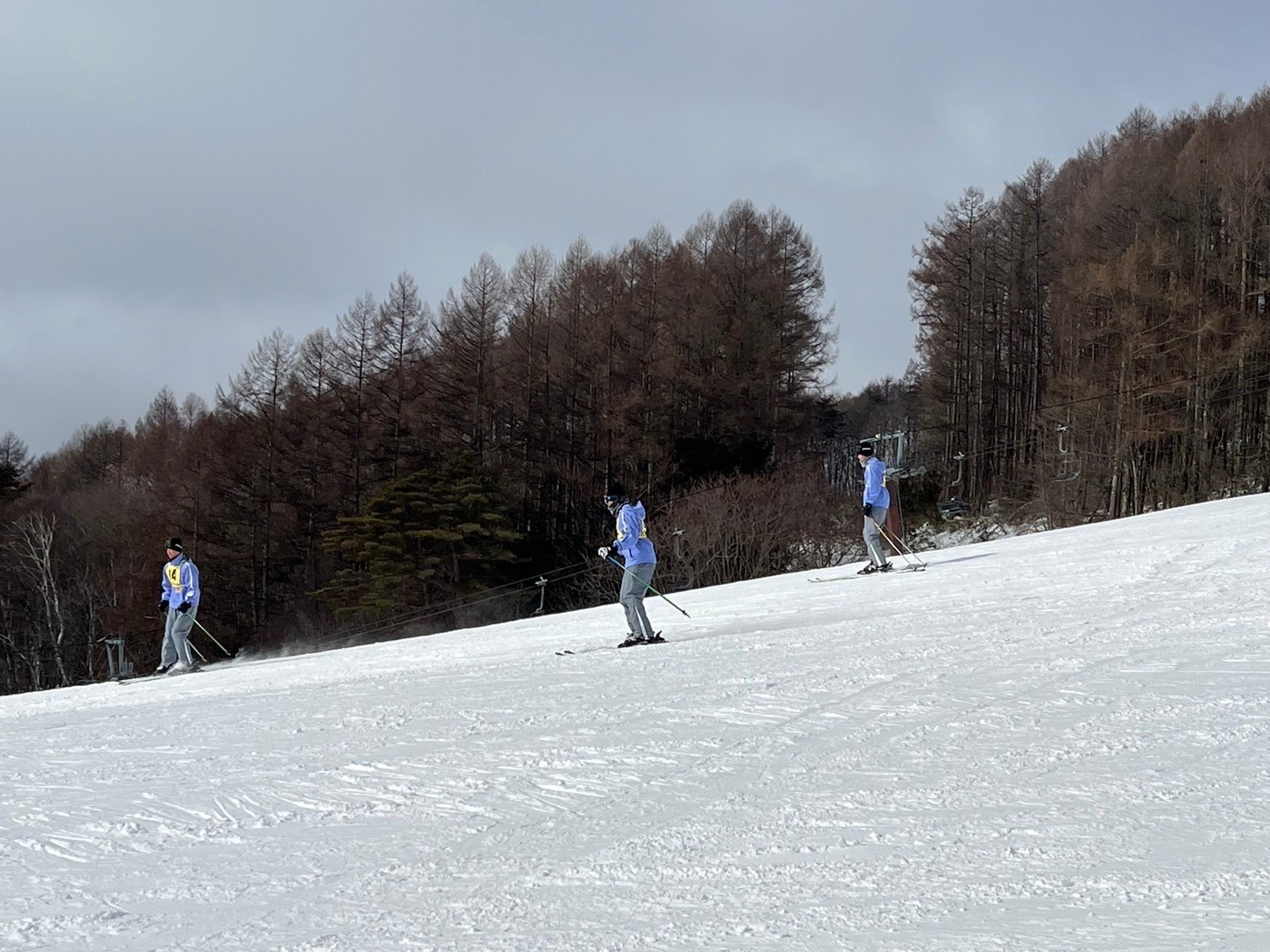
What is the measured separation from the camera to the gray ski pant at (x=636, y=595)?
12.2 m

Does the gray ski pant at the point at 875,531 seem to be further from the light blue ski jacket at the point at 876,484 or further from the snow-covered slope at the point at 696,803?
the snow-covered slope at the point at 696,803

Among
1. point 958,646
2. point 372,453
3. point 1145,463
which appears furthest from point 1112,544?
point 372,453

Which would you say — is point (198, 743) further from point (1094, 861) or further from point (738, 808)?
point (1094, 861)

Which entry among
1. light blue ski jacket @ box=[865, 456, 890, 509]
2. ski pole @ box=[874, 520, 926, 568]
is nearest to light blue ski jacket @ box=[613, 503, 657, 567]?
light blue ski jacket @ box=[865, 456, 890, 509]

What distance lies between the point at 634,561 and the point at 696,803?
675 cm

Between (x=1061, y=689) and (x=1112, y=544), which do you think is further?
(x=1112, y=544)

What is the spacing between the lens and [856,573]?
18266 millimetres

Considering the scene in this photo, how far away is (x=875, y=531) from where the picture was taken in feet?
56.0

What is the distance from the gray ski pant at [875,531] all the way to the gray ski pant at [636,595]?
214 inches

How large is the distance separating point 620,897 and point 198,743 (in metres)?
4.45

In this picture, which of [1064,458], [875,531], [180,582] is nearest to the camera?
[180,582]

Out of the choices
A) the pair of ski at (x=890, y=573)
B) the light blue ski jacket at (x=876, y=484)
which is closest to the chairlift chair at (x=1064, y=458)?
the pair of ski at (x=890, y=573)

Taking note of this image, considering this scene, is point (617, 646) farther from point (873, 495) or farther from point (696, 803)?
point (696, 803)

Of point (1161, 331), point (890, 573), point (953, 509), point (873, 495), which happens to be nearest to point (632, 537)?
point (873, 495)
